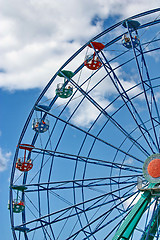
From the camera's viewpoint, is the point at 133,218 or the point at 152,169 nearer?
the point at 133,218

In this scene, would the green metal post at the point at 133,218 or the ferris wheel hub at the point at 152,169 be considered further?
the ferris wheel hub at the point at 152,169

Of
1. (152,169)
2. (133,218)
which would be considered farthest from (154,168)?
(133,218)

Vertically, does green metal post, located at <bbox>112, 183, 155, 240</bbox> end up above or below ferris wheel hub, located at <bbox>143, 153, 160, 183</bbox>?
below

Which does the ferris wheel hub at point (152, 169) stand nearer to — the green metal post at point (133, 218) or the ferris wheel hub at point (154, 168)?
the ferris wheel hub at point (154, 168)

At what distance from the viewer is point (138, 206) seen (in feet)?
75.8

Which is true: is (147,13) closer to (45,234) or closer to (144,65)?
(144,65)

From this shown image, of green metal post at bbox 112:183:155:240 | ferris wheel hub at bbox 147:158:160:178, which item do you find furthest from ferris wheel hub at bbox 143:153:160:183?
green metal post at bbox 112:183:155:240

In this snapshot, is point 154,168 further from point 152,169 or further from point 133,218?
point 133,218

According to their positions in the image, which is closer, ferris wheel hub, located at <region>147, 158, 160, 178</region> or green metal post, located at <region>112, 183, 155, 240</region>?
green metal post, located at <region>112, 183, 155, 240</region>

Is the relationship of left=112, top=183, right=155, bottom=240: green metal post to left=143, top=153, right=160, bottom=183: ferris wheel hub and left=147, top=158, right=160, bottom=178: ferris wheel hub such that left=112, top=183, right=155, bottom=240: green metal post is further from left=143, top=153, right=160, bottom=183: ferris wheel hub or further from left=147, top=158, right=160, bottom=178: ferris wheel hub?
left=147, top=158, right=160, bottom=178: ferris wheel hub

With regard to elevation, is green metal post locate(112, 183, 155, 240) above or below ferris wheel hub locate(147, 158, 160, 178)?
below

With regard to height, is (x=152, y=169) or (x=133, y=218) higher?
(x=152, y=169)

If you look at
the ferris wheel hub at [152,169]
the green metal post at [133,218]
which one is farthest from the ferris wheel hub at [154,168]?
the green metal post at [133,218]

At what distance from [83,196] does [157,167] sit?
995 cm
